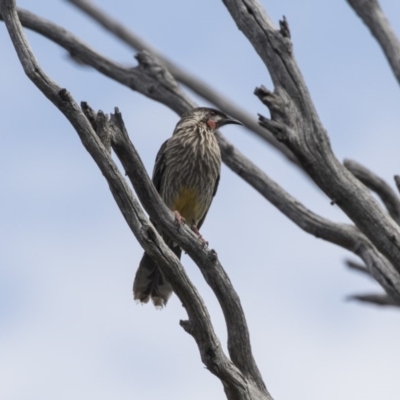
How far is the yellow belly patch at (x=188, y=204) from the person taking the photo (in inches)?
394

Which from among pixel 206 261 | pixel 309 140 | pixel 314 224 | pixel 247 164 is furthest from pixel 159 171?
pixel 206 261

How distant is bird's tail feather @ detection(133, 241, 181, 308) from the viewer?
9539 mm

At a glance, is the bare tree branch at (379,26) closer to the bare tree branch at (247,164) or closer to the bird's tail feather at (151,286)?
the bare tree branch at (247,164)

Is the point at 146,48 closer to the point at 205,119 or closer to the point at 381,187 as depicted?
the point at 205,119

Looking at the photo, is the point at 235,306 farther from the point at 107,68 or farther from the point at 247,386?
the point at 107,68

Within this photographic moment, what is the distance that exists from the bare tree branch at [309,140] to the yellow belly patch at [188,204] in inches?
66.8

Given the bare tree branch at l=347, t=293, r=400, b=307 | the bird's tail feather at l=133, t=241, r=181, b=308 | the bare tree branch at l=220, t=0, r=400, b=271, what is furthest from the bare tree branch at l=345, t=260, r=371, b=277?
the bird's tail feather at l=133, t=241, r=181, b=308

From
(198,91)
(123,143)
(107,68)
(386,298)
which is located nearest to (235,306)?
(123,143)

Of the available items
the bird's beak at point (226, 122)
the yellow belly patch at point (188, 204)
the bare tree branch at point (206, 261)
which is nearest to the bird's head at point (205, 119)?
the bird's beak at point (226, 122)

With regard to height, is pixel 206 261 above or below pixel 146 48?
below

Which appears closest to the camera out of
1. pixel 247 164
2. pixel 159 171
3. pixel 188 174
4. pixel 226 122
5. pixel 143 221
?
pixel 143 221

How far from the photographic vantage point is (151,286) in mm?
9609

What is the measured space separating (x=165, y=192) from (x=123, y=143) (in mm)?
3356

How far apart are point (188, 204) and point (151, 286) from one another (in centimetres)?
92
